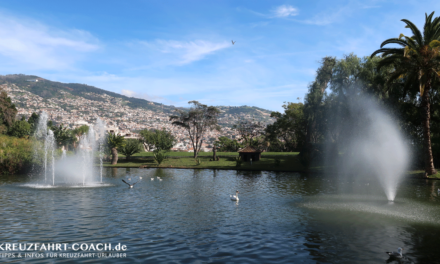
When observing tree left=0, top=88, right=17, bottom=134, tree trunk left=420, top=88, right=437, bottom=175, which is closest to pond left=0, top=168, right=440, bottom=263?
tree trunk left=420, top=88, right=437, bottom=175

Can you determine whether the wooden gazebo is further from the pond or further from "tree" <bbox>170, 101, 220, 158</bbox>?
the pond

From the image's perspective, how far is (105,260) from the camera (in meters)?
10.7

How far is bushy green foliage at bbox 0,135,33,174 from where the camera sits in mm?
43938

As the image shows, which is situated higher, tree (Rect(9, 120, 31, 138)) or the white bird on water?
tree (Rect(9, 120, 31, 138))

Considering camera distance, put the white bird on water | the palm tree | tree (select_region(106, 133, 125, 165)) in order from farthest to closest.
Answer: tree (select_region(106, 133, 125, 165)), the palm tree, the white bird on water

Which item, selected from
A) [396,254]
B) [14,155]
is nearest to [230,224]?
[396,254]

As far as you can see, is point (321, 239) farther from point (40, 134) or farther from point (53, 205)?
point (40, 134)

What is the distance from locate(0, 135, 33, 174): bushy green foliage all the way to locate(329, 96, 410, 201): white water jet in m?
48.2

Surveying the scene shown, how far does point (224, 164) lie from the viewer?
57.8m

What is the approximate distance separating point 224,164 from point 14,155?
114ft

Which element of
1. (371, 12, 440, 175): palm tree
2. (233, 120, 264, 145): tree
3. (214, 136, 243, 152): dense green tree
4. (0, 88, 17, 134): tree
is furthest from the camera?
(233, 120, 264, 145): tree

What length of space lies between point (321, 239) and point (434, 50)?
32834 mm

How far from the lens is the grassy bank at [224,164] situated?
53.3 meters

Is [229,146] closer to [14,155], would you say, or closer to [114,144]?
[114,144]
